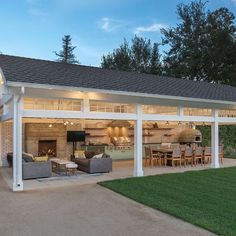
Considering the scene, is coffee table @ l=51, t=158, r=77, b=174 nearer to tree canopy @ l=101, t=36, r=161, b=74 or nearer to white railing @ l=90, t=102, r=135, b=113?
white railing @ l=90, t=102, r=135, b=113

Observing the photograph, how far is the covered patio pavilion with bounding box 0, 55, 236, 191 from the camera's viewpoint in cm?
967

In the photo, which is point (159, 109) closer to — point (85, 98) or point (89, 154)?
point (89, 154)

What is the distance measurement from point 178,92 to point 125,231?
8712mm

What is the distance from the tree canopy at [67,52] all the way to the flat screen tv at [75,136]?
110 ft

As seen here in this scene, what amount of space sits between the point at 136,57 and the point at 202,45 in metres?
8.19

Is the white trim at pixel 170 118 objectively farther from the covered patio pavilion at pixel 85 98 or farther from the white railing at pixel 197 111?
the white railing at pixel 197 111

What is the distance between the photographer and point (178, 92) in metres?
13.5

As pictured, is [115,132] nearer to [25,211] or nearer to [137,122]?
[137,122]

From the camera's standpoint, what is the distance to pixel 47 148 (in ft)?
61.4

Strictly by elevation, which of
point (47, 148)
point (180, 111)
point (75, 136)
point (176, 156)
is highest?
point (180, 111)

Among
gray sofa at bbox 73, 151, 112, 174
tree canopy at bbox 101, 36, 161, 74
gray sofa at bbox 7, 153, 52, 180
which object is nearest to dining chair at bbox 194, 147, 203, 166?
gray sofa at bbox 73, 151, 112, 174

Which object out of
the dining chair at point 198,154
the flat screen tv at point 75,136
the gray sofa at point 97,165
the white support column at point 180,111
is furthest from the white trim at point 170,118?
the flat screen tv at point 75,136

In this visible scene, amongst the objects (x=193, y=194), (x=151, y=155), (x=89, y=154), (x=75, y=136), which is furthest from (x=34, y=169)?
(x=75, y=136)

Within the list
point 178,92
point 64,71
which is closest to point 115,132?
point 178,92
